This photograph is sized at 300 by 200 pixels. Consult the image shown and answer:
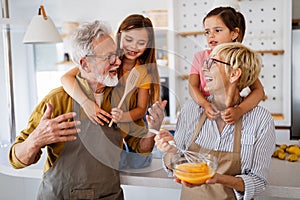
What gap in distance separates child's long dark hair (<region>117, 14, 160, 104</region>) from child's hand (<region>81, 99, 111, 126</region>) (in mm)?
186

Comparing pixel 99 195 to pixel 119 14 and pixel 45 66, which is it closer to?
pixel 119 14

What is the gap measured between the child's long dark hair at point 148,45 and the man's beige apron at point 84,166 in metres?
0.24

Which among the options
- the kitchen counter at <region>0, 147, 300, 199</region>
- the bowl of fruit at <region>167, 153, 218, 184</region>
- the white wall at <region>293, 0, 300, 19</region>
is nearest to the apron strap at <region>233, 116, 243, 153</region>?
the bowl of fruit at <region>167, 153, 218, 184</region>

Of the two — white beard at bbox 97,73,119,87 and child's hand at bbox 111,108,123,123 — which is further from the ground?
white beard at bbox 97,73,119,87

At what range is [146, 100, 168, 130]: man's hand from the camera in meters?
1.05

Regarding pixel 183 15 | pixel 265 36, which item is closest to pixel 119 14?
pixel 183 15

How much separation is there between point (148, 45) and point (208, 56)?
184 mm

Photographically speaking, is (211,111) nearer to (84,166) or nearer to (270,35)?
(84,166)

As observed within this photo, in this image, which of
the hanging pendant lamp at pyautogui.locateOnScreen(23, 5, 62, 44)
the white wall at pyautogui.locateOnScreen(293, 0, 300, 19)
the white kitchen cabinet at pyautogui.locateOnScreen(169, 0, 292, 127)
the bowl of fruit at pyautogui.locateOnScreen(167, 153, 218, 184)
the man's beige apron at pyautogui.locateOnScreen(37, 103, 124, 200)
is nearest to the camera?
the bowl of fruit at pyautogui.locateOnScreen(167, 153, 218, 184)

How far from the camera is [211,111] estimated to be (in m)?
1.13

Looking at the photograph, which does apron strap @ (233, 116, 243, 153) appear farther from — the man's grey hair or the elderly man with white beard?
the man's grey hair

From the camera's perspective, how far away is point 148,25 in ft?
3.29

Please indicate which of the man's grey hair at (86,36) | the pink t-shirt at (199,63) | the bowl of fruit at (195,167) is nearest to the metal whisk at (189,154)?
the bowl of fruit at (195,167)

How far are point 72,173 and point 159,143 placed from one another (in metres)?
0.32
